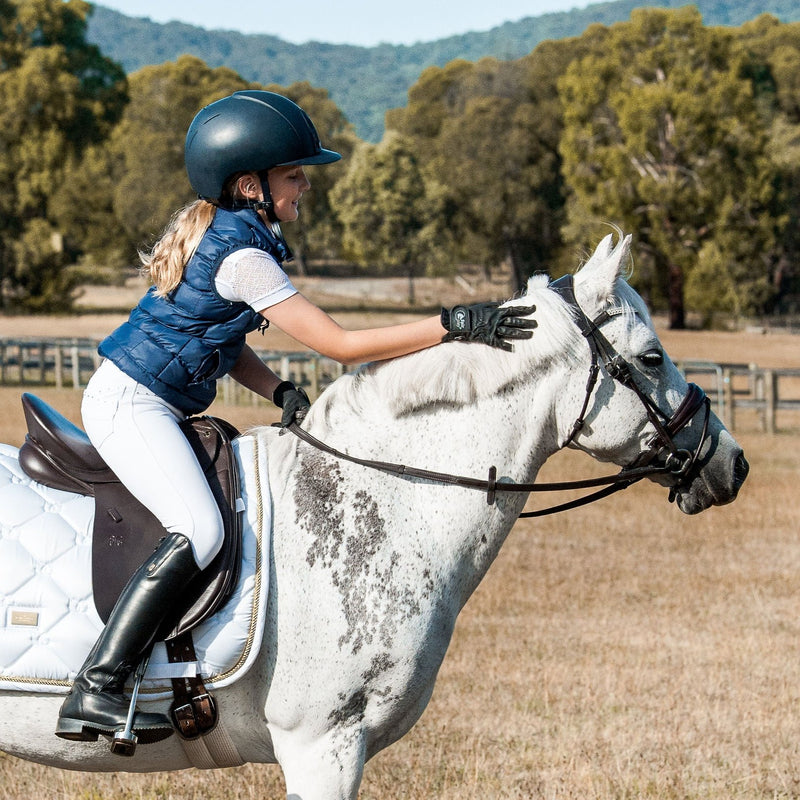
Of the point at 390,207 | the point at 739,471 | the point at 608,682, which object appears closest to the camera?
the point at 739,471

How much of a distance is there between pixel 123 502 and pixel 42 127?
2413 inches

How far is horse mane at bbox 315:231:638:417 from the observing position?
11.8 ft

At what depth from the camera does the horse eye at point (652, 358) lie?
3680mm

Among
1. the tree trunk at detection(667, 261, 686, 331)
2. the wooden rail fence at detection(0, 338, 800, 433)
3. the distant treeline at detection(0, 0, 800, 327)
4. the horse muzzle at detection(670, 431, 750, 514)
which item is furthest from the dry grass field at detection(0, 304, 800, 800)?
the tree trunk at detection(667, 261, 686, 331)

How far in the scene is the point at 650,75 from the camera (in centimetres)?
5266

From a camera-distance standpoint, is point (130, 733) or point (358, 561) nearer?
point (130, 733)

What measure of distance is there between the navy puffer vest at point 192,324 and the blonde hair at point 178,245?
0.08 feet

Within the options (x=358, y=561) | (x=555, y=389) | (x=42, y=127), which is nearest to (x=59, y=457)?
(x=358, y=561)

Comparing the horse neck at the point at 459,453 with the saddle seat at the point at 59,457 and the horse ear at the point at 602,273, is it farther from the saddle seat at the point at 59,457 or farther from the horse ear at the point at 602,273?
the saddle seat at the point at 59,457

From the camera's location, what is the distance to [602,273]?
366cm

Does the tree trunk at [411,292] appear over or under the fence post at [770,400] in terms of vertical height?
under

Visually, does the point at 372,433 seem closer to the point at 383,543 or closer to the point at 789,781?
the point at 383,543

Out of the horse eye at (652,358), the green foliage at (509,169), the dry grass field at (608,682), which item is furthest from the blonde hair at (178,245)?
the green foliage at (509,169)

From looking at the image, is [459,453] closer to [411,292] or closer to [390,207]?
[390,207]
